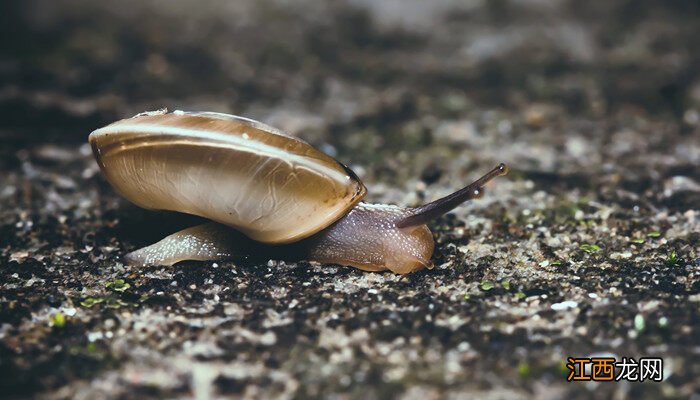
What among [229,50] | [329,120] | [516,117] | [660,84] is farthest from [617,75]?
[229,50]

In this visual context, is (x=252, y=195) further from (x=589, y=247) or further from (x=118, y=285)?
(x=589, y=247)

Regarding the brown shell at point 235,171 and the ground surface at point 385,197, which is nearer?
the ground surface at point 385,197

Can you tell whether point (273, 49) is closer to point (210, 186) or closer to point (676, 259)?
point (210, 186)

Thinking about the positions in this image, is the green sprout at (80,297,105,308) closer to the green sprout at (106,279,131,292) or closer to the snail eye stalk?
the green sprout at (106,279,131,292)

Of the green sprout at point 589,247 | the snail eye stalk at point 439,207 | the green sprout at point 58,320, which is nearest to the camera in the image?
the green sprout at point 58,320

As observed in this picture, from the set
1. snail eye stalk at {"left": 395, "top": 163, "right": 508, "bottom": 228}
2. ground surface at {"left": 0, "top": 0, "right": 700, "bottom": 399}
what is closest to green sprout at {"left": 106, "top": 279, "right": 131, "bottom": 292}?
ground surface at {"left": 0, "top": 0, "right": 700, "bottom": 399}

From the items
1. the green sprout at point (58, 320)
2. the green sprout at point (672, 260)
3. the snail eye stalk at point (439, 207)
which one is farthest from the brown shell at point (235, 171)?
the green sprout at point (672, 260)

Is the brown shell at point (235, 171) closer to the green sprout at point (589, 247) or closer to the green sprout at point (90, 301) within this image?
the green sprout at point (90, 301)
